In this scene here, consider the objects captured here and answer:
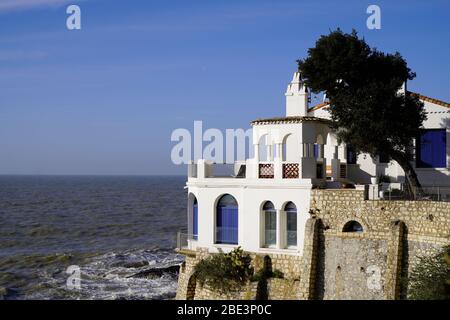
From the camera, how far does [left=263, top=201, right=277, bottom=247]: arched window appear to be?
2681cm

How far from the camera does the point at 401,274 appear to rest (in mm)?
23172

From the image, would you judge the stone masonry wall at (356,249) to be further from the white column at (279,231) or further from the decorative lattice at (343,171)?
the decorative lattice at (343,171)

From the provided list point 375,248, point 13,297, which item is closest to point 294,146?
point 375,248

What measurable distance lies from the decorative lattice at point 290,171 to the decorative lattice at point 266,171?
0.65 m

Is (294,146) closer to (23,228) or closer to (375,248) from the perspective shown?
(375,248)

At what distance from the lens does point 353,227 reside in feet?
81.3

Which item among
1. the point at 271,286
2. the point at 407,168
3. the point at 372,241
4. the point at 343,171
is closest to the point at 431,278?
the point at 372,241

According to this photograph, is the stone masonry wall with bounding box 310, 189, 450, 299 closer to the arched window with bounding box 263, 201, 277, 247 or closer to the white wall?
the white wall

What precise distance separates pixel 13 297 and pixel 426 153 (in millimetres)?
26714

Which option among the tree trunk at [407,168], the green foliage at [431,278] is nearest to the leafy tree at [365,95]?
the tree trunk at [407,168]

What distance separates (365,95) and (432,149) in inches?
294

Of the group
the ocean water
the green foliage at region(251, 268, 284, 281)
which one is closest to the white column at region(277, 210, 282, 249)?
the green foliage at region(251, 268, 284, 281)

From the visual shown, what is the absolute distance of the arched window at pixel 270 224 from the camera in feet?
88.0
